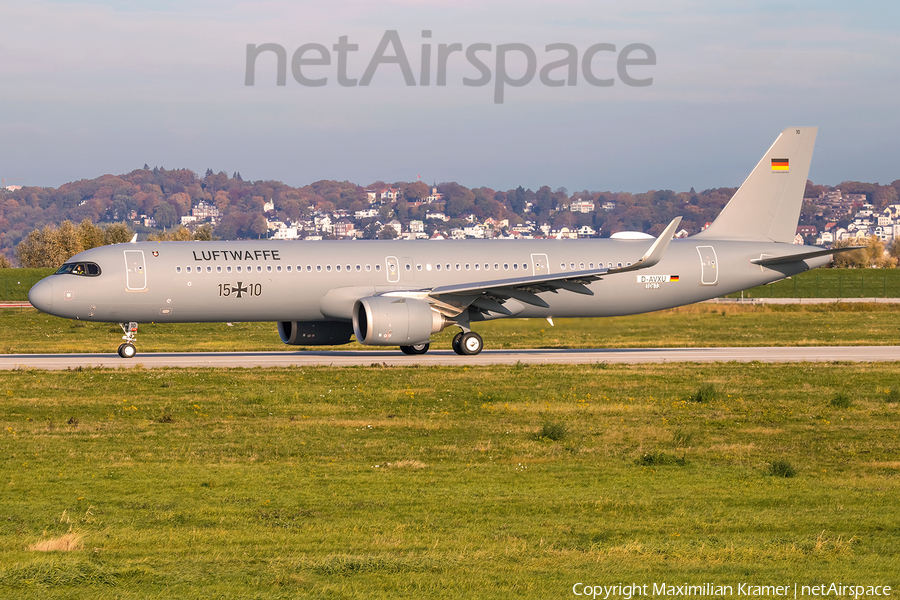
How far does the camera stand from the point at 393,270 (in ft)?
113

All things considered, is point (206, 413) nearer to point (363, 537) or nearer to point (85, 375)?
point (85, 375)

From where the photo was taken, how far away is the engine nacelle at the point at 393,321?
3089 centimetres

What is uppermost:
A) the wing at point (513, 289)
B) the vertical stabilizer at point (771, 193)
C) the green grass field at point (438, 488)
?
the vertical stabilizer at point (771, 193)

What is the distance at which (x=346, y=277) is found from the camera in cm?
3381

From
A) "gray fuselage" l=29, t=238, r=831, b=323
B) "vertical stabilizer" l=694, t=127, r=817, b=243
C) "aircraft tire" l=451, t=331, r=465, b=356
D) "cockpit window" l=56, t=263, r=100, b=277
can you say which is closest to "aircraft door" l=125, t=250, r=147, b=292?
"gray fuselage" l=29, t=238, r=831, b=323

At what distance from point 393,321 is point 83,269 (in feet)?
33.3

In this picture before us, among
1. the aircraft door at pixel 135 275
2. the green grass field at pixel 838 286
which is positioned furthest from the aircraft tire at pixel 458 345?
the green grass field at pixel 838 286

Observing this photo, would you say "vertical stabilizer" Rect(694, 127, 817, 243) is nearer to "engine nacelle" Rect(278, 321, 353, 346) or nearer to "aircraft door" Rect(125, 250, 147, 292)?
"engine nacelle" Rect(278, 321, 353, 346)

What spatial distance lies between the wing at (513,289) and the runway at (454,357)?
68.2 inches

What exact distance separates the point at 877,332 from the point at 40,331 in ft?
131

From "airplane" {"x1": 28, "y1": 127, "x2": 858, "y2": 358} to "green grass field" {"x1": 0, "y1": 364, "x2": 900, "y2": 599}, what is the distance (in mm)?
7898

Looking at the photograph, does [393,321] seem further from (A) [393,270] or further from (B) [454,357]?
(A) [393,270]

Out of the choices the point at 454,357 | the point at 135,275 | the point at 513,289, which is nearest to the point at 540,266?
the point at 513,289

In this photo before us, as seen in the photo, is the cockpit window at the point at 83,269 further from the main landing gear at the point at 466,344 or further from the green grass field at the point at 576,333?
the main landing gear at the point at 466,344
